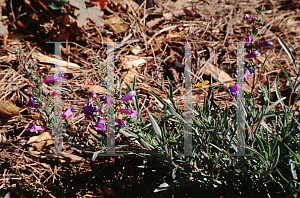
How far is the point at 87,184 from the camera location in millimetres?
2035

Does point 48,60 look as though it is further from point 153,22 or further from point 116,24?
point 153,22

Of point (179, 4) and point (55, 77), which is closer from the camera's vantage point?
point (55, 77)

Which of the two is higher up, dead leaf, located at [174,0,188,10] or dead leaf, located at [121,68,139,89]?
dead leaf, located at [174,0,188,10]

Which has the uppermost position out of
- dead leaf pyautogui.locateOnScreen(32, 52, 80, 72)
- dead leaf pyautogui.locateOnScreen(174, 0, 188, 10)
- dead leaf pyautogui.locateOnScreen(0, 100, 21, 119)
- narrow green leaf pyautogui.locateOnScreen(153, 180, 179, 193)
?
dead leaf pyautogui.locateOnScreen(174, 0, 188, 10)

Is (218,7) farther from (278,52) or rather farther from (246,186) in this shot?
(246,186)

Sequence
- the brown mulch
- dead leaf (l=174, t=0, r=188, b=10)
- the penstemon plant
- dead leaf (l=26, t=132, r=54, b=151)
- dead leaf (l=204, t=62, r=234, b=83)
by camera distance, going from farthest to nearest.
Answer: dead leaf (l=174, t=0, r=188, b=10) → dead leaf (l=204, t=62, r=234, b=83) → dead leaf (l=26, t=132, r=54, b=151) → the brown mulch → the penstemon plant

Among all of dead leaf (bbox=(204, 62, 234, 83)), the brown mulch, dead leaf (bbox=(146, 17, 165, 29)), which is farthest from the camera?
dead leaf (bbox=(146, 17, 165, 29))

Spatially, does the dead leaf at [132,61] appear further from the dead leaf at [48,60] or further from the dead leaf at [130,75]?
the dead leaf at [48,60]

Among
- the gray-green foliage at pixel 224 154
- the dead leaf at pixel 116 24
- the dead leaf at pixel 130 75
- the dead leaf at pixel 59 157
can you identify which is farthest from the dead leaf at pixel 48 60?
the gray-green foliage at pixel 224 154

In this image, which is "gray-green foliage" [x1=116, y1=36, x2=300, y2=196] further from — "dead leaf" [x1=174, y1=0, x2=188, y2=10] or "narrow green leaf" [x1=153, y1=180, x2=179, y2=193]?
"dead leaf" [x1=174, y1=0, x2=188, y2=10]

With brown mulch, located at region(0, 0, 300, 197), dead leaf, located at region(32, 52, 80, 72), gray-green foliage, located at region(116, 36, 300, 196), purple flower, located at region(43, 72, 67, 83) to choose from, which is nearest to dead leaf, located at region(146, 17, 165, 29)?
brown mulch, located at region(0, 0, 300, 197)

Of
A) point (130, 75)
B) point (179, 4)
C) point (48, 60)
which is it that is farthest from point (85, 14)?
point (179, 4)

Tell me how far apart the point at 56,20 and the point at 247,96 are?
7.79 ft

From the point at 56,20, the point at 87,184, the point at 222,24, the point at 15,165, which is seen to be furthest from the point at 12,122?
the point at 222,24
